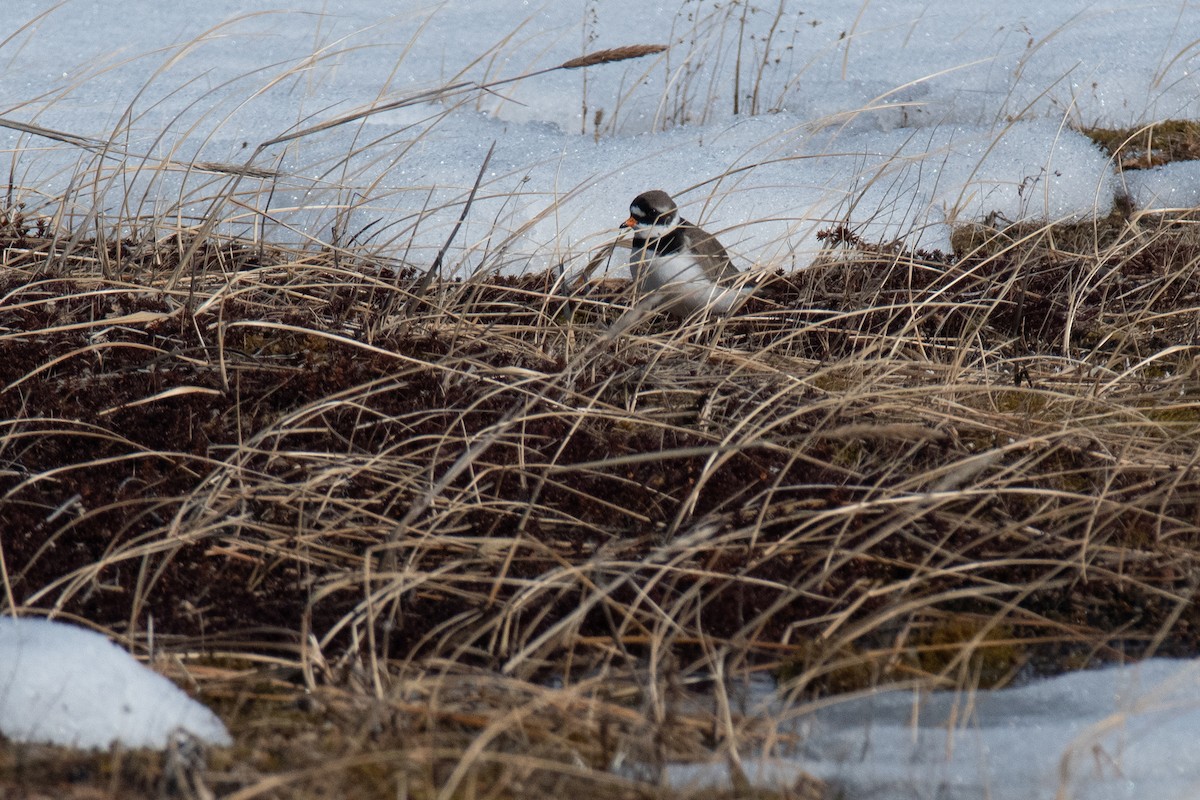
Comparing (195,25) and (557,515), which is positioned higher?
(195,25)

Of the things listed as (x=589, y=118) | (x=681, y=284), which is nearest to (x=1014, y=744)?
(x=681, y=284)

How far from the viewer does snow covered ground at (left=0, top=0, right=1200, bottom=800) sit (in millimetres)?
2121

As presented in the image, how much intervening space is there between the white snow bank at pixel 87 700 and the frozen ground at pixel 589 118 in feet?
6.51

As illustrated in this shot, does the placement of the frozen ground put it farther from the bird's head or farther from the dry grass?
the dry grass

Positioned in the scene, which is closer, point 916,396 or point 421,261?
point 916,396

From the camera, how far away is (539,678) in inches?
92.3

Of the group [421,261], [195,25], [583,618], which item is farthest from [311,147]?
[583,618]

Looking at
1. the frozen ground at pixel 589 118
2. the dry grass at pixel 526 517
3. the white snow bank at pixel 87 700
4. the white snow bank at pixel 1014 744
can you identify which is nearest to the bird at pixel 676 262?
the frozen ground at pixel 589 118

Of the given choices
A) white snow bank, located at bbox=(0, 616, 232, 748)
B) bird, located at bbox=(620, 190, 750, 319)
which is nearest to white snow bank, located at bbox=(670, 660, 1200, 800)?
white snow bank, located at bbox=(0, 616, 232, 748)

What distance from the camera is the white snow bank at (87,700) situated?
6.63 ft

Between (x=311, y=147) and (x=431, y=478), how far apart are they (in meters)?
3.11

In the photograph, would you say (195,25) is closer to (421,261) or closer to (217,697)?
(421,261)

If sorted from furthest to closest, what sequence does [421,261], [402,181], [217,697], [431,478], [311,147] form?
[311,147]
[402,181]
[421,261]
[431,478]
[217,697]

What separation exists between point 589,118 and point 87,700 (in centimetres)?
542
